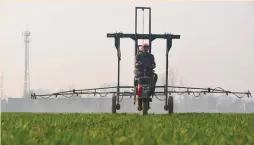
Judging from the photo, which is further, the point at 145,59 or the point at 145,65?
the point at 145,59

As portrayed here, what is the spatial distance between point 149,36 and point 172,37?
2.95ft

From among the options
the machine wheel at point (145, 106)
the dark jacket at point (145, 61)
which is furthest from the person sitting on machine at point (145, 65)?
the machine wheel at point (145, 106)

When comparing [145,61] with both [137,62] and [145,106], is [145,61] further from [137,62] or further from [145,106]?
[145,106]

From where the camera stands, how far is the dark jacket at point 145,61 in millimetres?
17745

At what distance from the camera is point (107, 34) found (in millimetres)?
20500

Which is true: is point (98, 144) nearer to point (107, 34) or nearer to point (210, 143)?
point (210, 143)

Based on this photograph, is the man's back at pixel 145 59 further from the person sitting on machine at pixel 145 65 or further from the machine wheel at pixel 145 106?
the machine wheel at pixel 145 106

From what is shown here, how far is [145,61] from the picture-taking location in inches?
701

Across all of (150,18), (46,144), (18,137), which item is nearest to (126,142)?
(46,144)

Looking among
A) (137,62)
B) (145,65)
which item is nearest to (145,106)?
(145,65)

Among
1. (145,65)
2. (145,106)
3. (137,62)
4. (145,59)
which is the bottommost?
(145,106)

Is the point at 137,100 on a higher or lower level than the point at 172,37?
lower

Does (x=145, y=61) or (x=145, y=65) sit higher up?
(x=145, y=61)

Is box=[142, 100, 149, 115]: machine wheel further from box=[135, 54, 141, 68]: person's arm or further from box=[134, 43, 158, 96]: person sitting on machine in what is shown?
box=[135, 54, 141, 68]: person's arm
